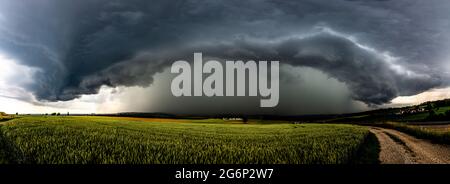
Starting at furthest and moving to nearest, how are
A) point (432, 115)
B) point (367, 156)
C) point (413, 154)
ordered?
point (432, 115) < point (413, 154) < point (367, 156)

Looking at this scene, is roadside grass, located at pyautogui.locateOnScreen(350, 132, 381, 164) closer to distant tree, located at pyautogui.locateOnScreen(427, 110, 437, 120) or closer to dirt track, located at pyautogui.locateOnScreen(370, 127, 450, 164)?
dirt track, located at pyautogui.locateOnScreen(370, 127, 450, 164)

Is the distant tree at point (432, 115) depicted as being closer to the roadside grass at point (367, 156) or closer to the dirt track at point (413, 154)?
the dirt track at point (413, 154)

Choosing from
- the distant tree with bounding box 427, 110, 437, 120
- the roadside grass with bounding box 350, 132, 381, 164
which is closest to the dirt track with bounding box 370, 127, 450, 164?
the roadside grass with bounding box 350, 132, 381, 164

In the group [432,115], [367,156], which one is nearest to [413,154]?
[367,156]

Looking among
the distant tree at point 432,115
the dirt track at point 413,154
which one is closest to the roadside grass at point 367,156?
the dirt track at point 413,154

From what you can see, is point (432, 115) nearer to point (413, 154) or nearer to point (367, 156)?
point (413, 154)

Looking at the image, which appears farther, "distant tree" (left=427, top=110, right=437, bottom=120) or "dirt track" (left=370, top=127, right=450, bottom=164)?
"distant tree" (left=427, top=110, right=437, bottom=120)

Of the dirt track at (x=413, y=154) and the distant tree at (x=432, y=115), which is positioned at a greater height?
the distant tree at (x=432, y=115)

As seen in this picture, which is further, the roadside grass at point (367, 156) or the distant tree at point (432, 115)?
the distant tree at point (432, 115)
